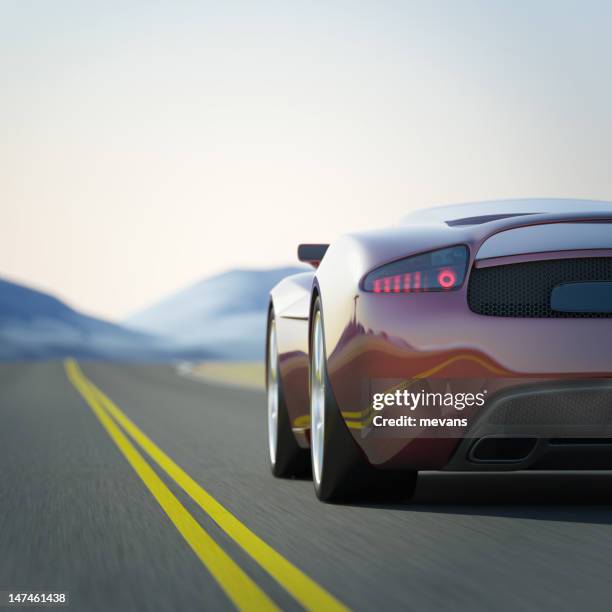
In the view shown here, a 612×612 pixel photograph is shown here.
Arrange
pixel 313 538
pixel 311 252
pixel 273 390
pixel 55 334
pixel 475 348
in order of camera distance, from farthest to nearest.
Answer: pixel 55 334
pixel 273 390
pixel 311 252
pixel 475 348
pixel 313 538

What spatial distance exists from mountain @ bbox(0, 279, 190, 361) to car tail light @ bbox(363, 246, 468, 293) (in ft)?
461

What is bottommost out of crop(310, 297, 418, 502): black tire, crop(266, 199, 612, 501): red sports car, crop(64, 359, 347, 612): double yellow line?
crop(64, 359, 347, 612): double yellow line

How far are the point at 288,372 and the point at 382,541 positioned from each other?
245 centimetres

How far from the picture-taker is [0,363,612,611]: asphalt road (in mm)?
4141

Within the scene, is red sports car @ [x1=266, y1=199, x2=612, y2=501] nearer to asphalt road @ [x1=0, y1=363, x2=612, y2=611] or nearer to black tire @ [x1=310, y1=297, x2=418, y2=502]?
black tire @ [x1=310, y1=297, x2=418, y2=502]

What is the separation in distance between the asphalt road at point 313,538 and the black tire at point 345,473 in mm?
97

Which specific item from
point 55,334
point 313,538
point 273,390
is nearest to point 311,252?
point 273,390

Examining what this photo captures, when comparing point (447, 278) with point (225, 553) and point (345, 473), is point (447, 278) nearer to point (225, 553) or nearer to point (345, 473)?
point (345, 473)

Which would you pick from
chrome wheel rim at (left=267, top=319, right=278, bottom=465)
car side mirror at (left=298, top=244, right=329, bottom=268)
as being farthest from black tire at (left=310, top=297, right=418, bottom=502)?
chrome wheel rim at (left=267, top=319, right=278, bottom=465)

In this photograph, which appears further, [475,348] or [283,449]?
[283,449]

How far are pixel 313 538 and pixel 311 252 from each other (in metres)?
2.34

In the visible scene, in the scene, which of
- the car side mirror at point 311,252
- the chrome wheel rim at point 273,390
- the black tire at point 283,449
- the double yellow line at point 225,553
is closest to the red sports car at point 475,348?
the double yellow line at point 225,553

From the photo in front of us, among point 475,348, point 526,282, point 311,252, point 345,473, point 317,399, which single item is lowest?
point 345,473

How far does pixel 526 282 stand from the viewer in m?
5.61
